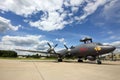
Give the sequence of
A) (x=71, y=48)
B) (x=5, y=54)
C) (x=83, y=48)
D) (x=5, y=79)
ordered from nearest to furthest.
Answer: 1. (x=5, y=79)
2. (x=83, y=48)
3. (x=71, y=48)
4. (x=5, y=54)

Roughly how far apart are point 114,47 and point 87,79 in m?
15.3

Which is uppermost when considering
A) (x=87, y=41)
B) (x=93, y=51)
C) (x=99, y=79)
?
(x=87, y=41)

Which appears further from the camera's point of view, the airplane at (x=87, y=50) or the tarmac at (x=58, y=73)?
the airplane at (x=87, y=50)

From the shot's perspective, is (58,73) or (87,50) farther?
(87,50)

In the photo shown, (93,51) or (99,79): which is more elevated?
(93,51)

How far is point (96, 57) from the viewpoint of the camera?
24.6 meters

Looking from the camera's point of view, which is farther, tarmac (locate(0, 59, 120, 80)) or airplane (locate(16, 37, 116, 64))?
airplane (locate(16, 37, 116, 64))

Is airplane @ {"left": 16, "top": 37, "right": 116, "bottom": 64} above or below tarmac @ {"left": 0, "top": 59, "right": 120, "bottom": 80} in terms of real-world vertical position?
above

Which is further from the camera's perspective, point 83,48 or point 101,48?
point 83,48

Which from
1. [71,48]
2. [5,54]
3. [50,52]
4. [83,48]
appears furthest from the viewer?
[5,54]

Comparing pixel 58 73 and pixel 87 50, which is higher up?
pixel 87 50

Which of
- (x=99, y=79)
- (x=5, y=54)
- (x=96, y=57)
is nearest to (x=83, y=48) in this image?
(x=96, y=57)

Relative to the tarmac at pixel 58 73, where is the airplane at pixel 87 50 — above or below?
above

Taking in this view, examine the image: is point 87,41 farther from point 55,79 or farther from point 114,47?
point 55,79
